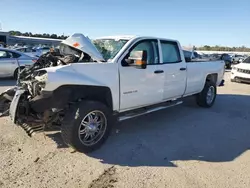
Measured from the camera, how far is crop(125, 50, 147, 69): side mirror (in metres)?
4.19

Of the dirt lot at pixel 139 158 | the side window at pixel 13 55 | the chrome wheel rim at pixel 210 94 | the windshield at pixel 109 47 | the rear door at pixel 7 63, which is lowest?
the dirt lot at pixel 139 158

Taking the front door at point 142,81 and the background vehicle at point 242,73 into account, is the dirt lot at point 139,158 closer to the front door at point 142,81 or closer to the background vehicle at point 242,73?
the front door at point 142,81

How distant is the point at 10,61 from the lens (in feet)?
35.4

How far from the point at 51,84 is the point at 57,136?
4.58 feet

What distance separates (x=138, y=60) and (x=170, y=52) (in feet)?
5.95

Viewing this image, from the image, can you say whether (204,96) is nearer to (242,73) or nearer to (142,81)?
(142,81)

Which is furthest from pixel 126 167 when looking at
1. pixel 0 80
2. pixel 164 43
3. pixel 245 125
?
pixel 0 80

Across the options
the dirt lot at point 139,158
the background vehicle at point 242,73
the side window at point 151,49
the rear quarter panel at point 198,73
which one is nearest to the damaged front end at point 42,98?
the dirt lot at point 139,158

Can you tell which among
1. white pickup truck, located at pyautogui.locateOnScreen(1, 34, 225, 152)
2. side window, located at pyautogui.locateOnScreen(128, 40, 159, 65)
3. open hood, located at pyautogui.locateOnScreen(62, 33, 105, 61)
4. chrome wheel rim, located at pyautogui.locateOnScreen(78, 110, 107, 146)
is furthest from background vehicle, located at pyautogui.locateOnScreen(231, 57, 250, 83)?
chrome wheel rim, located at pyautogui.locateOnScreen(78, 110, 107, 146)

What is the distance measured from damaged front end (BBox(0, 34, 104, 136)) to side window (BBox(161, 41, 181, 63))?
5.84ft

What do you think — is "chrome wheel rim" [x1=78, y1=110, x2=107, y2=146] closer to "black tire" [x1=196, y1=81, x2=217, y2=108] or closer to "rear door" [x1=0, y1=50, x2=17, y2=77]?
"black tire" [x1=196, y1=81, x2=217, y2=108]

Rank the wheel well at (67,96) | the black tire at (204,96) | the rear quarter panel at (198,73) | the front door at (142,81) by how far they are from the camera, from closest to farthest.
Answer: the wheel well at (67,96) → the front door at (142,81) → the rear quarter panel at (198,73) → the black tire at (204,96)

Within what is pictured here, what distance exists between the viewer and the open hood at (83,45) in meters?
4.32

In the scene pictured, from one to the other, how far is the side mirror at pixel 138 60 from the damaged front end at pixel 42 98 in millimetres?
511
